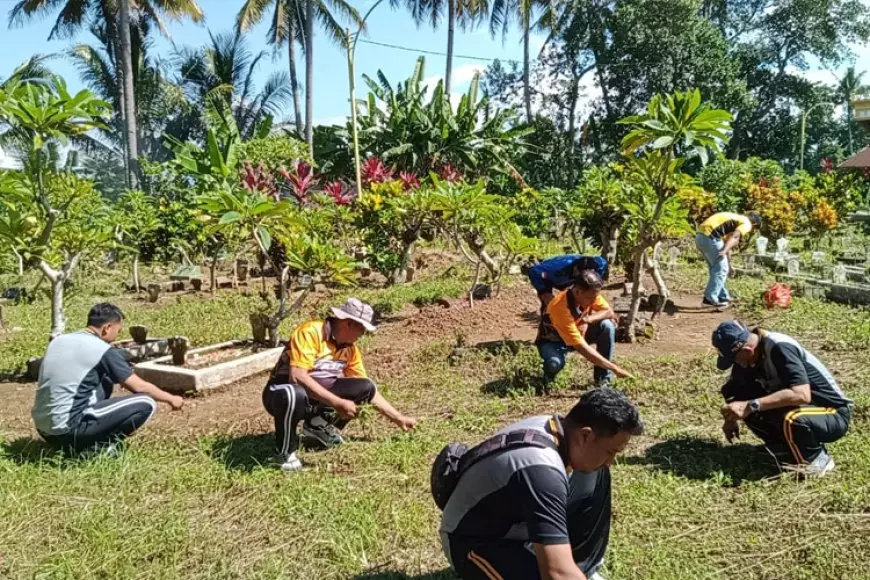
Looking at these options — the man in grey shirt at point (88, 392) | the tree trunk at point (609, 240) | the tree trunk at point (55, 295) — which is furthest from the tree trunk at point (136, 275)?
the man in grey shirt at point (88, 392)

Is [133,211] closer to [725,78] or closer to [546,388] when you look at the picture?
[546,388]

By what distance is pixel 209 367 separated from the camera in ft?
19.1

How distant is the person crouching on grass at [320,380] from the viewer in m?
3.85

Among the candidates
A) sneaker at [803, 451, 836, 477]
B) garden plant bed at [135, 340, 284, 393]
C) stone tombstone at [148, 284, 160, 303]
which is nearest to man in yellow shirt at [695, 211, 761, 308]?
sneaker at [803, 451, 836, 477]

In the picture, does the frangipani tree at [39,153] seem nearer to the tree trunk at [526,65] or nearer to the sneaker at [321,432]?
the sneaker at [321,432]

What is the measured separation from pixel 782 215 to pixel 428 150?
8.23 m

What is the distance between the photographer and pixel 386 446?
165 inches

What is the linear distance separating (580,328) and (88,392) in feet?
10.8

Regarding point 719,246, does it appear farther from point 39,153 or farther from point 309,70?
point 309,70

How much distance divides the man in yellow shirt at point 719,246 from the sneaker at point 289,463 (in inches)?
231

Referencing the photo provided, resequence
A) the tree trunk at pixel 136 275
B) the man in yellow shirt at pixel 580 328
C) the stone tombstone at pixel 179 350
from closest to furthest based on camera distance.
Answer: the man in yellow shirt at pixel 580 328 → the stone tombstone at pixel 179 350 → the tree trunk at pixel 136 275

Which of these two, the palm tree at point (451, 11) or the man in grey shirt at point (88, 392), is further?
the palm tree at point (451, 11)

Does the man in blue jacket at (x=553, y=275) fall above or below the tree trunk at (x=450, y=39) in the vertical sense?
below

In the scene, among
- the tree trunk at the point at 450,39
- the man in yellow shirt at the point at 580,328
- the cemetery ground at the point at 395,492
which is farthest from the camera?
the tree trunk at the point at 450,39
